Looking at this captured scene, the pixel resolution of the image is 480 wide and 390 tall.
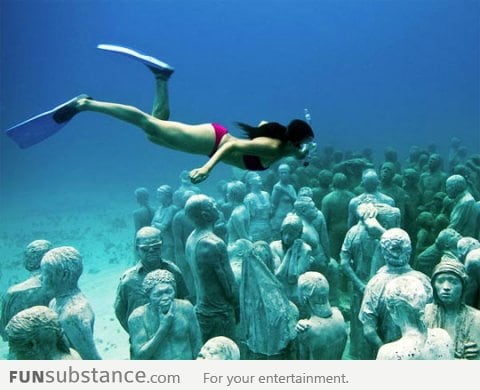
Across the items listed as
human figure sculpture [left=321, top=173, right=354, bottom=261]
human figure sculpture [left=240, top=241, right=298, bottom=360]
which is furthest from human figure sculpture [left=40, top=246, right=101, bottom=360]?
human figure sculpture [left=321, top=173, right=354, bottom=261]

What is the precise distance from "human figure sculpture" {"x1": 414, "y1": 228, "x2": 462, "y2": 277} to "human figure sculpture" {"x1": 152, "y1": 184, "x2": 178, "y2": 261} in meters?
3.88

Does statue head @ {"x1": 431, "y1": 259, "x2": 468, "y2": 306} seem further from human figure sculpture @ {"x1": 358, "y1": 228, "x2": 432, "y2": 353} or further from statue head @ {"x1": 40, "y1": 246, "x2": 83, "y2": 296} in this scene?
statue head @ {"x1": 40, "y1": 246, "x2": 83, "y2": 296}

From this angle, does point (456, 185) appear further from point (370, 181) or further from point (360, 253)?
point (360, 253)

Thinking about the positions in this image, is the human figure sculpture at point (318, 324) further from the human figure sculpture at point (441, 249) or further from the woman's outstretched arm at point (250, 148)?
the human figure sculpture at point (441, 249)

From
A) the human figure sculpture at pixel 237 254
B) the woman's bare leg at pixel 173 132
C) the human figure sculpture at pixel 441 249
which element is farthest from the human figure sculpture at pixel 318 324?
the human figure sculpture at pixel 441 249

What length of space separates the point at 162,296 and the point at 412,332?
1.83 metres

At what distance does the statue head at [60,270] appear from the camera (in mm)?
3695

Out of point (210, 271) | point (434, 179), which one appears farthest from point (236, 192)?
point (434, 179)

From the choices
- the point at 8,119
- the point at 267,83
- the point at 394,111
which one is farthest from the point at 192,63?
the point at 8,119

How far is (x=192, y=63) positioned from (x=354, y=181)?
83297mm

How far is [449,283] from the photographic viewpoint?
3.46 meters

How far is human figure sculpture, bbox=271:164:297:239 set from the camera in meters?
7.70

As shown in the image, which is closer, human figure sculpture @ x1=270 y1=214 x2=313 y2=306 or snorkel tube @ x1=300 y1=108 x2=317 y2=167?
snorkel tube @ x1=300 y1=108 x2=317 y2=167
